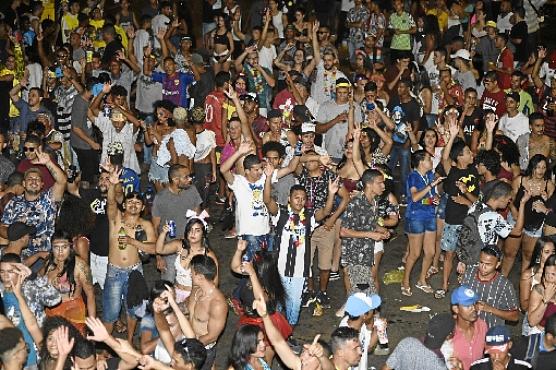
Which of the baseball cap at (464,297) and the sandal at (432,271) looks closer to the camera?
the baseball cap at (464,297)

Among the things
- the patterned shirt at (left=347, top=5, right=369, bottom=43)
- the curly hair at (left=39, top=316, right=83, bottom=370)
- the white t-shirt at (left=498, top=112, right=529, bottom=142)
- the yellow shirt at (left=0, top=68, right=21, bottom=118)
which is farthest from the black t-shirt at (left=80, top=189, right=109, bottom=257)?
the patterned shirt at (left=347, top=5, right=369, bottom=43)

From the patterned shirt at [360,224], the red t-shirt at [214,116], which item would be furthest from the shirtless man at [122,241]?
the red t-shirt at [214,116]

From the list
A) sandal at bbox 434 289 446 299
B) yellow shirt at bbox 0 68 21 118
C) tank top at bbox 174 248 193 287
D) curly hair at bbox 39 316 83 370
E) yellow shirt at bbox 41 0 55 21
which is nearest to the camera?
curly hair at bbox 39 316 83 370

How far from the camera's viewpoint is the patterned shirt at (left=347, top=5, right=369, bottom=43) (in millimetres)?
17406

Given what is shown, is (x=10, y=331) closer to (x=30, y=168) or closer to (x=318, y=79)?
(x=30, y=168)

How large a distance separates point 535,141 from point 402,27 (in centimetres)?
536

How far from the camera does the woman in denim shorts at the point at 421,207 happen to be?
10.6 m

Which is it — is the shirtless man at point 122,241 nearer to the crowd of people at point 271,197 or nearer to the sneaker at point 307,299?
the crowd of people at point 271,197

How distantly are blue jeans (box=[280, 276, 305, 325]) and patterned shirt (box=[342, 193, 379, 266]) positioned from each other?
23.5 inches

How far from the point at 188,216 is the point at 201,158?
307 centimetres

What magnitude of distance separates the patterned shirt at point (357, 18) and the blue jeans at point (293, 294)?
28.0 feet

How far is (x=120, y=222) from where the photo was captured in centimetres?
948

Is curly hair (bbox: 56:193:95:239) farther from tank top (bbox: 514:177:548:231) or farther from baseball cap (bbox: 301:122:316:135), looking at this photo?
tank top (bbox: 514:177:548:231)

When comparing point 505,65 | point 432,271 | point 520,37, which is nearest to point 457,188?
point 432,271
